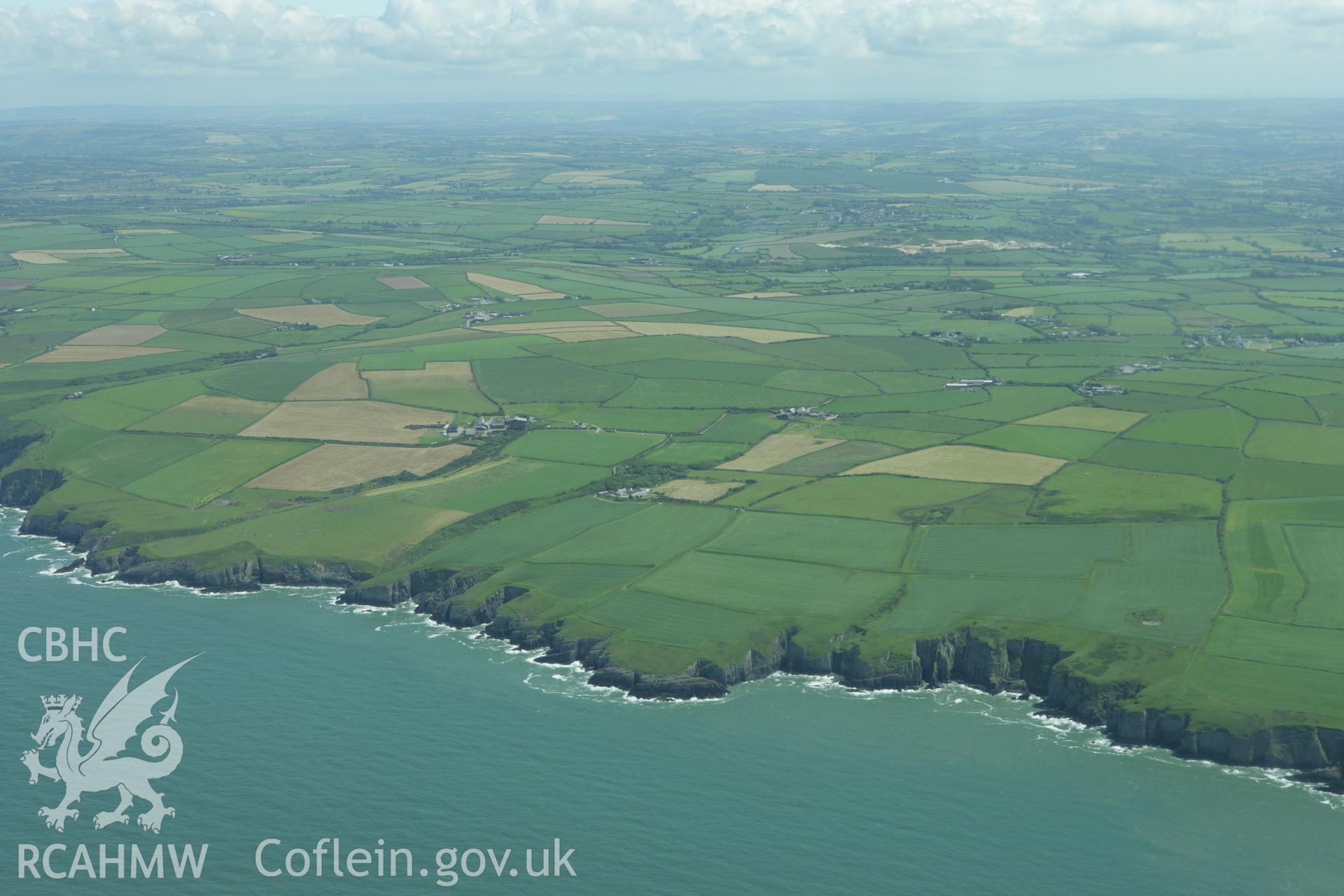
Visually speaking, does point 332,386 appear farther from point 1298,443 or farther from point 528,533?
point 1298,443

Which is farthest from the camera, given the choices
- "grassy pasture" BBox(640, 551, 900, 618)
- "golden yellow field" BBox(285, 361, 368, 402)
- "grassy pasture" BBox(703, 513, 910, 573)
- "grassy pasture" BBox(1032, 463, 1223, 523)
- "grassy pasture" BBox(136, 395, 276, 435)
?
"golden yellow field" BBox(285, 361, 368, 402)

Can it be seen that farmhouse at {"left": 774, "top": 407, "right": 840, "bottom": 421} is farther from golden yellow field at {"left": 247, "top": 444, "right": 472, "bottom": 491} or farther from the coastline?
the coastline

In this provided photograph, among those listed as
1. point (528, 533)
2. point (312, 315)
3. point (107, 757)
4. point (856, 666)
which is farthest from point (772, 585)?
point (312, 315)

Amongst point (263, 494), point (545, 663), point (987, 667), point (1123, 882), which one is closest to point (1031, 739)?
point (987, 667)

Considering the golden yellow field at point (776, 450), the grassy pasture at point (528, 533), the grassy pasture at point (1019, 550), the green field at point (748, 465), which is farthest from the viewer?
the golden yellow field at point (776, 450)

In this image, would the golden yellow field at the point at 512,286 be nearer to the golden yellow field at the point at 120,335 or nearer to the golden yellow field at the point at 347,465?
the golden yellow field at the point at 120,335

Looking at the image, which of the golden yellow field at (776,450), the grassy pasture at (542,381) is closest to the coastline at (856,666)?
the golden yellow field at (776,450)

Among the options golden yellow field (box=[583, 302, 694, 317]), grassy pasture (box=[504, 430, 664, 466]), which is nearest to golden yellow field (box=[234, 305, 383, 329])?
golden yellow field (box=[583, 302, 694, 317])

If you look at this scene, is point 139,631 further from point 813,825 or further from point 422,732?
point 813,825
